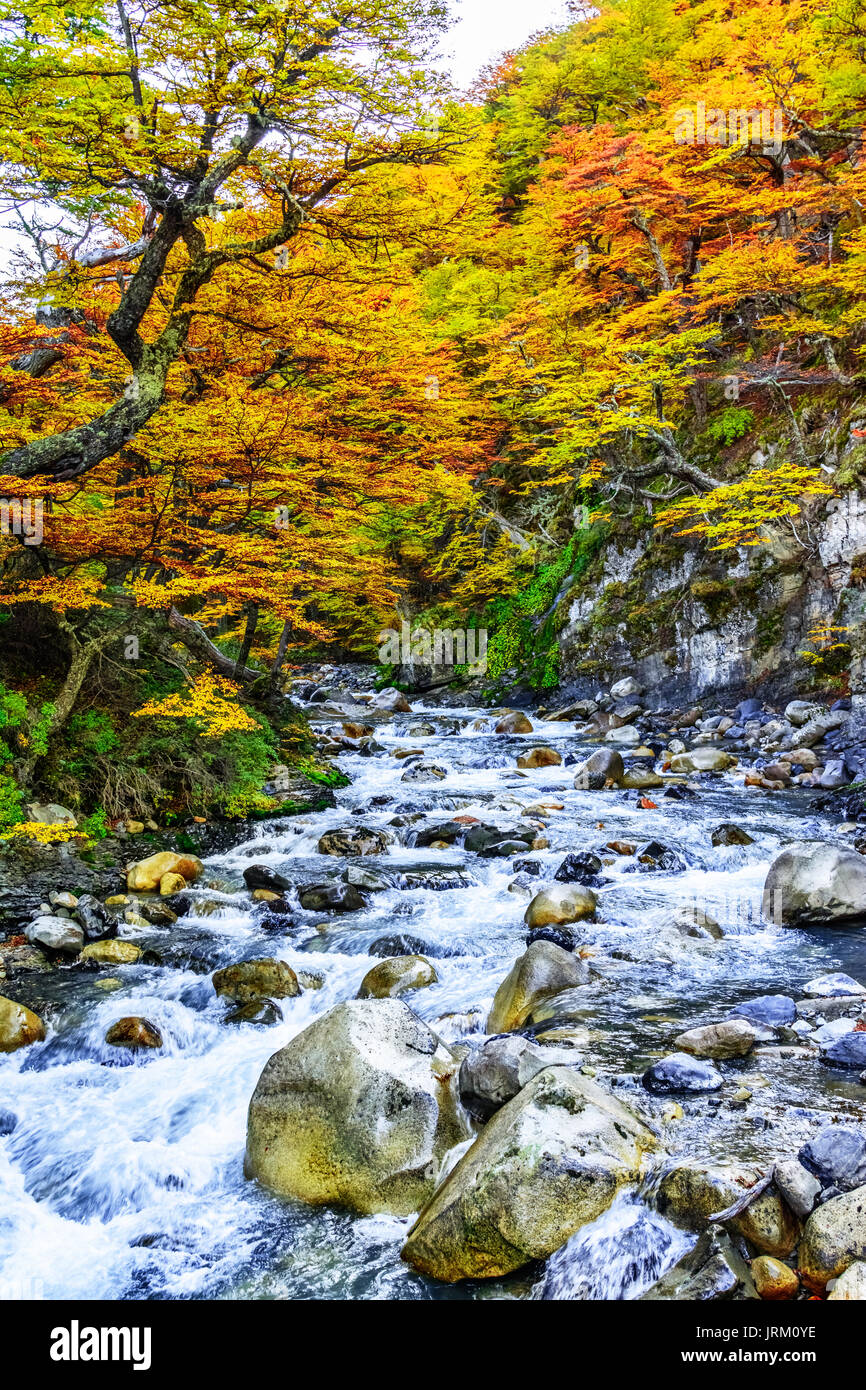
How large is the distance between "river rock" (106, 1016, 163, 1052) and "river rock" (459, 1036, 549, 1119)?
250cm

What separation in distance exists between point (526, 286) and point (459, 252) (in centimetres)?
354

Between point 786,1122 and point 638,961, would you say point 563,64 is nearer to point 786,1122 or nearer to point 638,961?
point 638,961

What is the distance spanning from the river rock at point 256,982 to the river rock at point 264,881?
2203mm

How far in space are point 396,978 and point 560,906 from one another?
6.15ft

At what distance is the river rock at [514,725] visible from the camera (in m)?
17.7

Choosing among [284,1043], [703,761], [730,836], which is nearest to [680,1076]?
[284,1043]

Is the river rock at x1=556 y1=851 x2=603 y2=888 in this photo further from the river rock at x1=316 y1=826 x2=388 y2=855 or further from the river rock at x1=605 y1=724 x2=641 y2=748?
the river rock at x1=605 y1=724 x2=641 y2=748

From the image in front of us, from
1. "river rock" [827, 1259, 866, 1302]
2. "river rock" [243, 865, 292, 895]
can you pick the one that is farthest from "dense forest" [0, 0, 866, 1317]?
"river rock" [243, 865, 292, 895]

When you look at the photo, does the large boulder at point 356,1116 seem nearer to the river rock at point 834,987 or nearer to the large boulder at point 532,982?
the large boulder at point 532,982

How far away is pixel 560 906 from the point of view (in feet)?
25.5

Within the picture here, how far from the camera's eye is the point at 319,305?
471 inches

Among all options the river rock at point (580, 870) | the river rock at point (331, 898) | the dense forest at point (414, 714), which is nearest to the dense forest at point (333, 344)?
the dense forest at point (414, 714)

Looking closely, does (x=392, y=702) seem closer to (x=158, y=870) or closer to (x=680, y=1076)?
(x=158, y=870)
